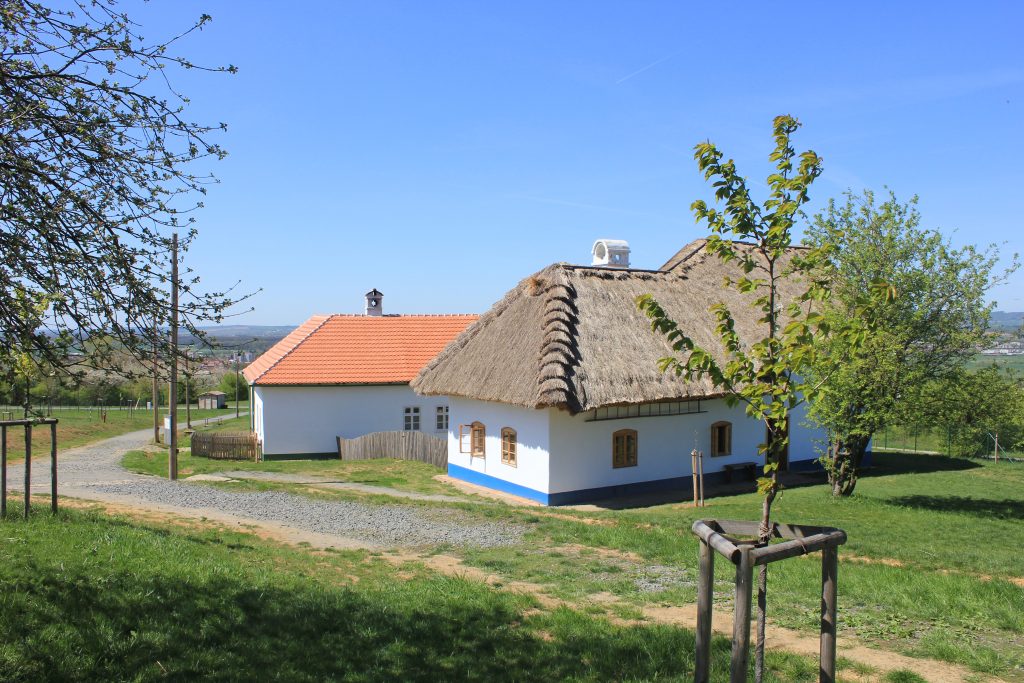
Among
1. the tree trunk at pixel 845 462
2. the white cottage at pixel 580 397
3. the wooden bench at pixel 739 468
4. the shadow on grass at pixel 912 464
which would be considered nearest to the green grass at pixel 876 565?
the tree trunk at pixel 845 462

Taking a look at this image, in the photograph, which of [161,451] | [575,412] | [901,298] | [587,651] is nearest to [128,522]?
[587,651]

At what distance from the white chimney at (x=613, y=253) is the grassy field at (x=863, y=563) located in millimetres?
10123

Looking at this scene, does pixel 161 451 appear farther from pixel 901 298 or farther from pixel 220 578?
pixel 901 298

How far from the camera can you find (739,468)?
71.4 ft

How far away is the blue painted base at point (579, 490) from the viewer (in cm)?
1862

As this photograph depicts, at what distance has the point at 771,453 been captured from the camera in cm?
506

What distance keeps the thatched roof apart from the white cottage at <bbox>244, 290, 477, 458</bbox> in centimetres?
624

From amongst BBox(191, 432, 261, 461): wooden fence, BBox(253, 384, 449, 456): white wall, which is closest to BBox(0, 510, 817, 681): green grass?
BBox(253, 384, 449, 456): white wall

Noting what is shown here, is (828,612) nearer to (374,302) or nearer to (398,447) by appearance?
(398,447)

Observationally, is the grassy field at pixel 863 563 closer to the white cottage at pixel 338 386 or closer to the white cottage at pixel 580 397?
the white cottage at pixel 580 397

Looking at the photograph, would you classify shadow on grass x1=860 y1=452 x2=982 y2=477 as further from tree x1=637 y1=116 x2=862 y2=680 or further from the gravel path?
→ tree x1=637 y1=116 x2=862 y2=680

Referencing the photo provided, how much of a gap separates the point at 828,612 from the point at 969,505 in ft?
54.0

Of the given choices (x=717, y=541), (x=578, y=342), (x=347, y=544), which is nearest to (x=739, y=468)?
(x=578, y=342)

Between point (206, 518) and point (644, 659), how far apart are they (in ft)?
33.0
